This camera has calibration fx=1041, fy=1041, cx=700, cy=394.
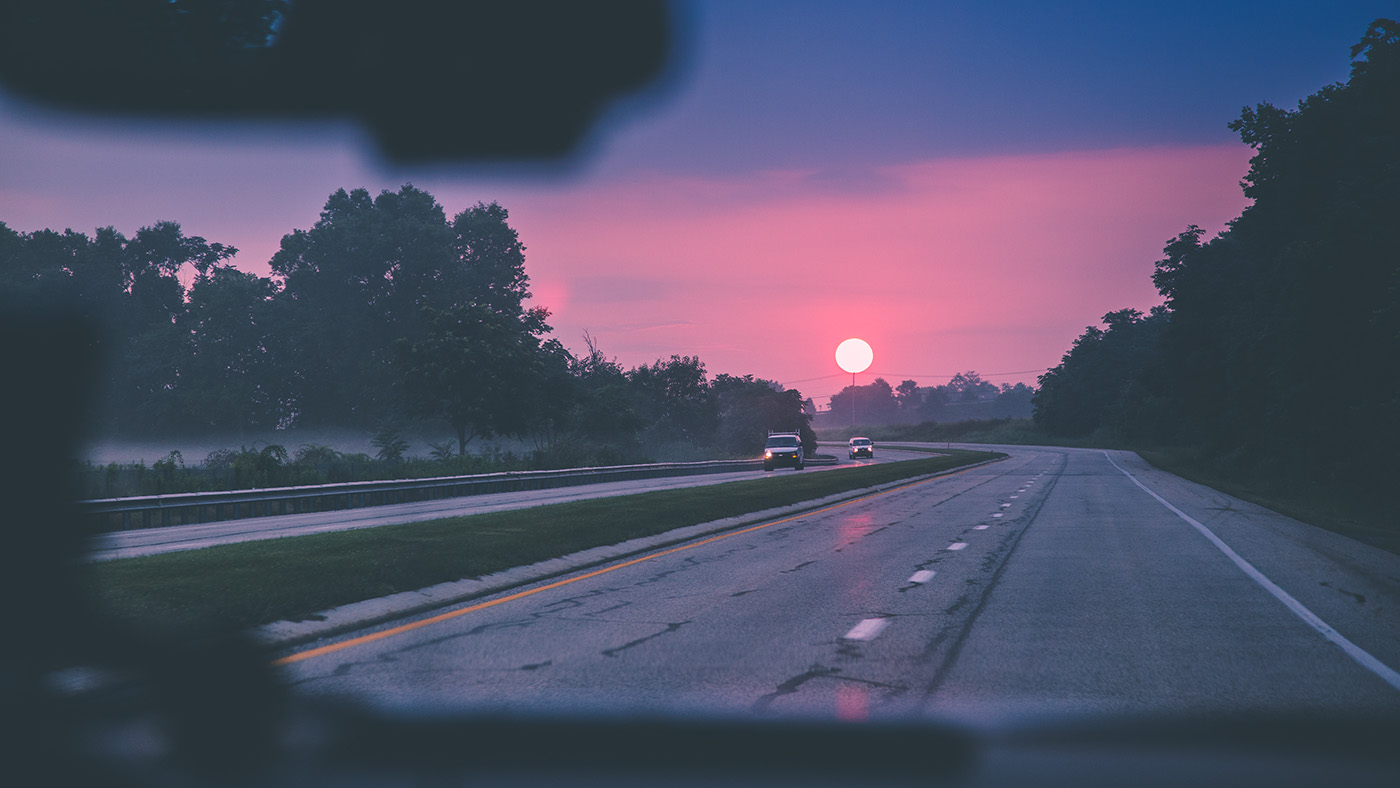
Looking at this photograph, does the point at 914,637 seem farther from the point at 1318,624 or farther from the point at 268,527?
the point at 268,527

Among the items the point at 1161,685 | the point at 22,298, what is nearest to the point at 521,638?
the point at 1161,685

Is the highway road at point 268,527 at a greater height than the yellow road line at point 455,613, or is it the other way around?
the highway road at point 268,527

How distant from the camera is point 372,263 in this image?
295 ft

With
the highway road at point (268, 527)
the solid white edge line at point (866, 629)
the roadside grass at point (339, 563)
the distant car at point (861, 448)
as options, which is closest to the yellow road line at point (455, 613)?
the roadside grass at point (339, 563)

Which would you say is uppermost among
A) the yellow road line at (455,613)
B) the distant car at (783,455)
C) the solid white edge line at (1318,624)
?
the distant car at (783,455)

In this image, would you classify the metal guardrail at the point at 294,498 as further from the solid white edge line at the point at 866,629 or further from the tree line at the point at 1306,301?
the tree line at the point at 1306,301

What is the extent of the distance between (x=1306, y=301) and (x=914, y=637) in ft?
130

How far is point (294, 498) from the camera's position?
92.1 feet

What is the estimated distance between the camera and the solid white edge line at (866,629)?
352 inches

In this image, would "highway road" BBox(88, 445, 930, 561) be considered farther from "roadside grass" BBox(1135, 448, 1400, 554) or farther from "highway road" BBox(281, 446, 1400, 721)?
"roadside grass" BBox(1135, 448, 1400, 554)

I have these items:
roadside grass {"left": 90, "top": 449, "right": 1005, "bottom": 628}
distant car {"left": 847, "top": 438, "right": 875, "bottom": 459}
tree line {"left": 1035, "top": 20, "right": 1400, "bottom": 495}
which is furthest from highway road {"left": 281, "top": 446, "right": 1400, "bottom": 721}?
distant car {"left": 847, "top": 438, "right": 875, "bottom": 459}

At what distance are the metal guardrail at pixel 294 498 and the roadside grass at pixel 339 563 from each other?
8196 mm

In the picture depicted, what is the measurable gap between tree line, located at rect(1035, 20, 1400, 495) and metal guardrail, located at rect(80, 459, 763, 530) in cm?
2936

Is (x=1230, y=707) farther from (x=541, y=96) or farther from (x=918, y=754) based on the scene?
(x=541, y=96)
